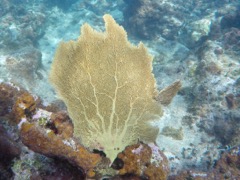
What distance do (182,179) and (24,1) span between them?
17539mm

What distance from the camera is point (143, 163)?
138 inches

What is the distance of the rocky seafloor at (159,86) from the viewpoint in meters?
3.03

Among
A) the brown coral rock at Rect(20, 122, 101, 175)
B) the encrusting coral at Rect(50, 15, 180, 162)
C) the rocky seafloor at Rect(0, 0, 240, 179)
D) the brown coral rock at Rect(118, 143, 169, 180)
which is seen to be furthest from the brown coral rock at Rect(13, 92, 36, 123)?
the brown coral rock at Rect(118, 143, 169, 180)

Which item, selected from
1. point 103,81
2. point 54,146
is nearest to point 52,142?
point 54,146

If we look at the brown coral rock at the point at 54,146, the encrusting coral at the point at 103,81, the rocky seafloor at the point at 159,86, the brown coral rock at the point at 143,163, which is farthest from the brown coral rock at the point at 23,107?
the brown coral rock at the point at 143,163

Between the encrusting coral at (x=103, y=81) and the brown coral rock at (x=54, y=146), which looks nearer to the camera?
the brown coral rock at (x=54, y=146)

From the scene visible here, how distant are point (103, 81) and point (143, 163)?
1.39 m

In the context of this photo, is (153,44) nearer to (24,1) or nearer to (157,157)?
(157,157)

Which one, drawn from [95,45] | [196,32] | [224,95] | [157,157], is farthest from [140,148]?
[196,32]

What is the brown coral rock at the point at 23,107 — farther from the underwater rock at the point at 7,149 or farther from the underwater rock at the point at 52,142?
the underwater rock at the point at 7,149

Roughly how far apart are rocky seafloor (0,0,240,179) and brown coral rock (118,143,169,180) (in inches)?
0.6

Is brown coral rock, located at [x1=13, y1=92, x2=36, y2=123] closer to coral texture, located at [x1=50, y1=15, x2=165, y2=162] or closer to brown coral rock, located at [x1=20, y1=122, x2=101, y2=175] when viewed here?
brown coral rock, located at [x1=20, y1=122, x2=101, y2=175]

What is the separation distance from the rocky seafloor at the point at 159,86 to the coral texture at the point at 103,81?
242mm

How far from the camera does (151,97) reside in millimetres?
3797
